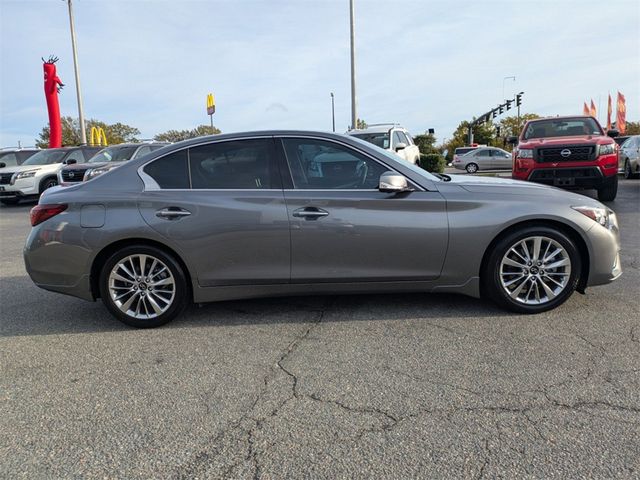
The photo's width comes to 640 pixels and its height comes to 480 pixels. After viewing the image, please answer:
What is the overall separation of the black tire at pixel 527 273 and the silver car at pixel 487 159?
95.0 ft

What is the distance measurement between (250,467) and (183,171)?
2.69 meters

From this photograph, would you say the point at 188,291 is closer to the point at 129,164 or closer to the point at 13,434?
the point at 129,164

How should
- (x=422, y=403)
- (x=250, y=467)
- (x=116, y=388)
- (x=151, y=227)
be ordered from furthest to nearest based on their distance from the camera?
1. (x=151, y=227)
2. (x=116, y=388)
3. (x=422, y=403)
4. (x=250, y=467)

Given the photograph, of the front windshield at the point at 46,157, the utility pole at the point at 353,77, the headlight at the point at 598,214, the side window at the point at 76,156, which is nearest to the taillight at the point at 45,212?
the headlight at the point at 598,214

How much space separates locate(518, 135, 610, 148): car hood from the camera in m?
9.89

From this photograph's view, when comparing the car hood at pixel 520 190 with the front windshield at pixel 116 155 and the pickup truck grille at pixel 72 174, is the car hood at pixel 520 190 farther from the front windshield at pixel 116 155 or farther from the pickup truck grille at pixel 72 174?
the pickup truck grille at pixel 72 174

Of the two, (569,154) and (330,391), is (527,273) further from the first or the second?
(569,154)

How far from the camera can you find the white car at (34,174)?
15.4 metres

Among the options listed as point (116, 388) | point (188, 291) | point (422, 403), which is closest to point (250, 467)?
point (422, 403)

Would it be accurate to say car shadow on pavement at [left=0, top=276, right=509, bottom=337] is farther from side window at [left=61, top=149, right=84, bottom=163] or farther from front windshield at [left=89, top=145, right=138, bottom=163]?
side window at [left=61, top=149, right=84, bottom=163]

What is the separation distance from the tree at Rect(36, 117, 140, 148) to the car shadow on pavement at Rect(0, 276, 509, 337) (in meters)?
56.9

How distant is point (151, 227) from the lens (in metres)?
4.13

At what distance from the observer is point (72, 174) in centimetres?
1461

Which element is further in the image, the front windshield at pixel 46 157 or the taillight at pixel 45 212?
the front windshield at pixel 46 157
